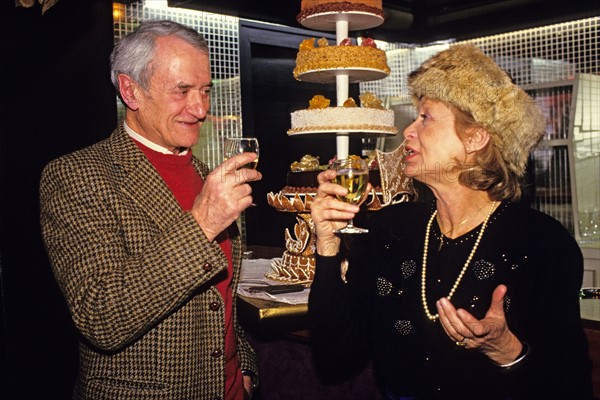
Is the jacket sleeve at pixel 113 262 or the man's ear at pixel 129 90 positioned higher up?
the man's ear at pixel 129 90

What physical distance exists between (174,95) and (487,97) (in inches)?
39.4

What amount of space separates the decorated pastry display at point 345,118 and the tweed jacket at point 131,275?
137 cm

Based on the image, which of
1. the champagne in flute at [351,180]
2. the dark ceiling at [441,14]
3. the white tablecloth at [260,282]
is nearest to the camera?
the champagne in flute at [351,180]

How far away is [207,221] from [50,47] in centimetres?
187

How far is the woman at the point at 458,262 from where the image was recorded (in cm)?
184

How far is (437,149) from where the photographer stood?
6.91 ft

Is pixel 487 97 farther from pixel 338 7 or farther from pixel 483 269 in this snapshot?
pixel 338 7

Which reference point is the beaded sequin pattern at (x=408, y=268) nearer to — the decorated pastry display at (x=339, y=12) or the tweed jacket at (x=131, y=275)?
the tweed jacket at (x=131, y=275)

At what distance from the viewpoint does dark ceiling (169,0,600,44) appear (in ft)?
19.1

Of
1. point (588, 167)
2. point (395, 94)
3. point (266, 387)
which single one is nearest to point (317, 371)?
point (266, 387)

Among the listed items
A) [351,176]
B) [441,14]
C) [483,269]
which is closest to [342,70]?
[351,176]


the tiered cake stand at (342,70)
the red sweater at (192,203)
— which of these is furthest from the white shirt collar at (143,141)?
the tiered cake stand at (342,70)

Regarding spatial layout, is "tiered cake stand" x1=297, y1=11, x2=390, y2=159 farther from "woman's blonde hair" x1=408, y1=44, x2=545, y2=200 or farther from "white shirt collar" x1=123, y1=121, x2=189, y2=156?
"white shirt collar" x1=123, y1=121, x2=189, y2=156

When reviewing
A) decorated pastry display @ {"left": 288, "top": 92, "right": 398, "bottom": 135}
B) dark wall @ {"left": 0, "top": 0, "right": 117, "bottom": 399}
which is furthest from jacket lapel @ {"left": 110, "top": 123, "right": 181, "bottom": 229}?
decorated pastry display @ {"left": 288, "top": 92, "right": 398, "bottom": 135}
